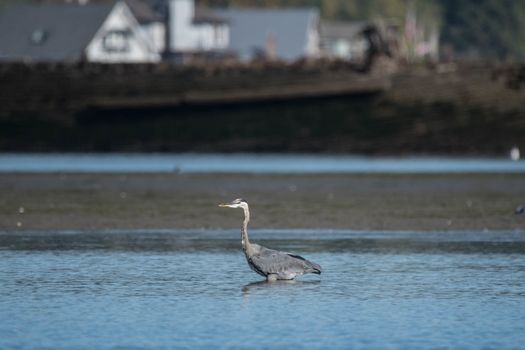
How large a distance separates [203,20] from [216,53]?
317 cm

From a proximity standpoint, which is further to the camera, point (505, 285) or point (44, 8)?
point (44, 8)

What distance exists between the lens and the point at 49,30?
318 ft

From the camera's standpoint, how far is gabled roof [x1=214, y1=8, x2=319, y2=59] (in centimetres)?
11869

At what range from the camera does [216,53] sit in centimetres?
11456

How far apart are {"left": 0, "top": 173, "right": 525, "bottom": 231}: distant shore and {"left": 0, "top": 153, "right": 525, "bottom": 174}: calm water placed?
2.91 m

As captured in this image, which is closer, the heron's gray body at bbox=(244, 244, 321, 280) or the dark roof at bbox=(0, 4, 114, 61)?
the heron's gray body at bbox=(244, 244, 321, 280)

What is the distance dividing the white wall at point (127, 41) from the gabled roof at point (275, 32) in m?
20.5

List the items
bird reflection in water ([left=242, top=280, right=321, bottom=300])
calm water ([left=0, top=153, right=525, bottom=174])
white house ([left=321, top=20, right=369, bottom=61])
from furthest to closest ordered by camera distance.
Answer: white house ([left=321, top=20, right=369, bottom=61])
calm water ([left=0, top=153, right=525, bottom=174])
bird reflection in water ([left=242, top=280, right=321, bottom=300])

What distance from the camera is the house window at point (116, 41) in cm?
9688

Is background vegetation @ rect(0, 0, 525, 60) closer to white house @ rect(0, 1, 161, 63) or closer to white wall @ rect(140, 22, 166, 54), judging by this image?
white wall @ rect(140, 22, 166, 54)

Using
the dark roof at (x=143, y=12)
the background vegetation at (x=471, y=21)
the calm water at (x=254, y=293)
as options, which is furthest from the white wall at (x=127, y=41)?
the calm water at (x=254, y=293)

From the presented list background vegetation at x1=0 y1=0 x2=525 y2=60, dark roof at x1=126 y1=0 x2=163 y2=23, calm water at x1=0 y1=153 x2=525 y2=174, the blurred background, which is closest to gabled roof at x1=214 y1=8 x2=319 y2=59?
dark roof at x1=126 y1=0 x2=163 y2=23

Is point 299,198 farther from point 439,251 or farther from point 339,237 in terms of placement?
point 439,251

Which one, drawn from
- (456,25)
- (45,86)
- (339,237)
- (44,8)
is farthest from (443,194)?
(456,25)
